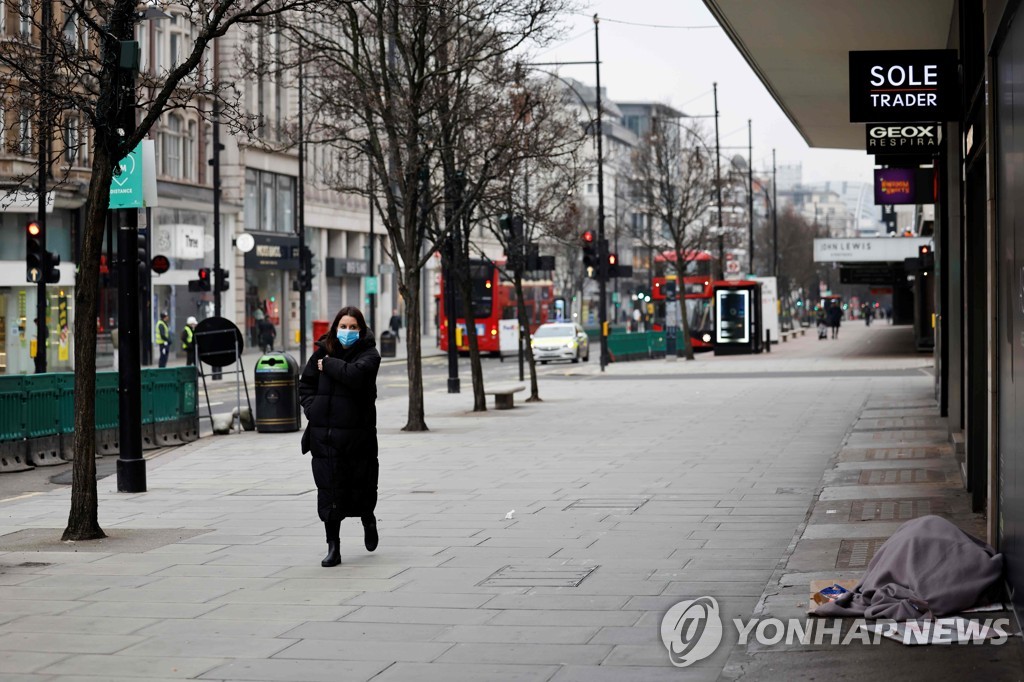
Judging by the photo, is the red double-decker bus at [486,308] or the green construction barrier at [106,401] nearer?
the green construction barrier at [106,401]

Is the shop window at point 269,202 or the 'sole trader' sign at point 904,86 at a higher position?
the shop window at point 269,202

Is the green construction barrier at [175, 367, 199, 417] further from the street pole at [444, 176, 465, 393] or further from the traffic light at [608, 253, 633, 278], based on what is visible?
the traffic light at [608, 253, 633, 278]

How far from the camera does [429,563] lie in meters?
9.84

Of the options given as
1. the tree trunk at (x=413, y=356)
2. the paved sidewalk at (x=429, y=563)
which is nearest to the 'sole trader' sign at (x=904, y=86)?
the paved sidewalk at (x=429, y=563)

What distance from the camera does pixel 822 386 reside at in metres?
31.9

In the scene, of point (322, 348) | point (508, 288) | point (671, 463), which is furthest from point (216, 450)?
point (508, 288)

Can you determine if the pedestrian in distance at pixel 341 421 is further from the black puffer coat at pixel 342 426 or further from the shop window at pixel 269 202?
the shop window at pixel 269 202

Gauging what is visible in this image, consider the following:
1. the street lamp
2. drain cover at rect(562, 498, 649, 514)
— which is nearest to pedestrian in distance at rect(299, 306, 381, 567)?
drain cover at rect(562, 498, 649, 514)

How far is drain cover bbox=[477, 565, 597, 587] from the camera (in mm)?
8977

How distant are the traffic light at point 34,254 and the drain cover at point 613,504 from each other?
21727 millimetres

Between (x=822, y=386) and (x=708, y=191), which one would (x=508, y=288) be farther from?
(x=822, y=386)

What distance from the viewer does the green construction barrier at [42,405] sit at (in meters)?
18.0

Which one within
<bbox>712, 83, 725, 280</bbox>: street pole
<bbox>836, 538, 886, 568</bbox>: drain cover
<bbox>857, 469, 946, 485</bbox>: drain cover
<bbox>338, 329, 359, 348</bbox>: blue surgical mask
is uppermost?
<bbox>712, 83, 725, 280</bbox>: street pole

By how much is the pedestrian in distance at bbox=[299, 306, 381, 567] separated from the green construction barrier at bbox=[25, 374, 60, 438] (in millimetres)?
8874
